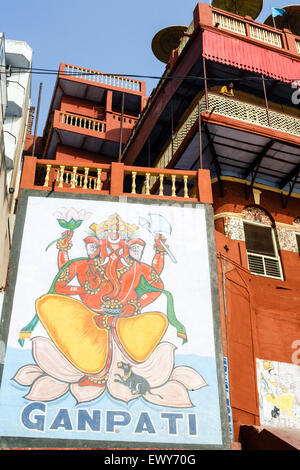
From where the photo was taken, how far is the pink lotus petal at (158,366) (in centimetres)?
884

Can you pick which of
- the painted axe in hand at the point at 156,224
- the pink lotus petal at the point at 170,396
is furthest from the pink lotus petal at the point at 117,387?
the painted axe in hand at the point at 156,224

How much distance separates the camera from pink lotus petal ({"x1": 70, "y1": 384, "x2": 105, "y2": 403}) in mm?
8469

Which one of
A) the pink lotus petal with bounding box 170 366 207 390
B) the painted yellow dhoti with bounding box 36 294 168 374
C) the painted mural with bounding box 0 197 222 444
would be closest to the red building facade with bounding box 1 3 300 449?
the painted mural with bounding box 0 197 222 444

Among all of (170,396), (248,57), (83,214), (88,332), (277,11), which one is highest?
(277,11)

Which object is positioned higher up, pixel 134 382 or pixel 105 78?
pixel 105 78

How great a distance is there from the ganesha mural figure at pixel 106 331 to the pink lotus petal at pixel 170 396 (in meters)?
0.02

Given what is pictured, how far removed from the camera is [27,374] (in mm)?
8586

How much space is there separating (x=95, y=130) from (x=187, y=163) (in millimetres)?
8681

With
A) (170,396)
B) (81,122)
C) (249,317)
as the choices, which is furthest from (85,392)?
(81,122)

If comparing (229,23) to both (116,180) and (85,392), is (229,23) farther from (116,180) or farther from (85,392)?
(85,392)

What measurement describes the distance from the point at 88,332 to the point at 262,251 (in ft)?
27.4

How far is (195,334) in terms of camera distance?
9.35 metres

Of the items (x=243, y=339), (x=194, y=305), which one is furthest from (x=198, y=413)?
(x=243, y=339)

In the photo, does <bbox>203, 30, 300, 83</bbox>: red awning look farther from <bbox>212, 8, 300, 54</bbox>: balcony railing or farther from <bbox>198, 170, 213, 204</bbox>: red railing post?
<bbox>198, 170, 213, 204</bbox>: red railing post
